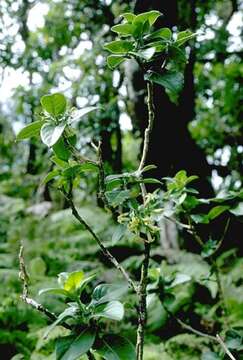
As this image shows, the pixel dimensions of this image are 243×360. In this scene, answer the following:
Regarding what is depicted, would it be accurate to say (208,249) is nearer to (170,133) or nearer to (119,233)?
(119,233)

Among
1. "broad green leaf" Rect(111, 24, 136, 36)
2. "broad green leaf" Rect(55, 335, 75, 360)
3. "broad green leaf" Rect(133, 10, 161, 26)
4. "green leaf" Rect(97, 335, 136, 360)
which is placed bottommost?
"green leaf" Rect(97, 335, 136, 360)

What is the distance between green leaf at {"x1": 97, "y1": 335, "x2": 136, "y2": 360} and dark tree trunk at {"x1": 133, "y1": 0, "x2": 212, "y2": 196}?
2.07m

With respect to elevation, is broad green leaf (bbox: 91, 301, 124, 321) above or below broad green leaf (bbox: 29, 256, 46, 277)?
above

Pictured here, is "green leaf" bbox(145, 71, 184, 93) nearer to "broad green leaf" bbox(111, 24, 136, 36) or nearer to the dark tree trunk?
"broad green leaf" bbox(111, 24, 136, 36)

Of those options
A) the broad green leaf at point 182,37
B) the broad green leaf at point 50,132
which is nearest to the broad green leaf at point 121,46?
the broad green leaf at point 182,37

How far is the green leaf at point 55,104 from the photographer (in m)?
1.07

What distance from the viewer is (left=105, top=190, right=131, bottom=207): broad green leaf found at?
121cm

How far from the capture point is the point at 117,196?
1220mm

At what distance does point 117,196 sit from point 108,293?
27 cm

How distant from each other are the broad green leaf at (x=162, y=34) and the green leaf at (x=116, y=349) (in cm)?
80

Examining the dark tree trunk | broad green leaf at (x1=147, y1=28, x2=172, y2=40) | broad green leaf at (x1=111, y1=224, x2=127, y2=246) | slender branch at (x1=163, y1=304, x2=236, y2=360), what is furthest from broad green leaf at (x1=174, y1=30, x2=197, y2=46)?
the dark tree trunk

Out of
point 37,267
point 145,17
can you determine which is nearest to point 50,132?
point 145,17

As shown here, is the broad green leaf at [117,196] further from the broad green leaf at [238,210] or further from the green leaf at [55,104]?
the broad green leaf at [238,210]

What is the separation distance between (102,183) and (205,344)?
1872mm
